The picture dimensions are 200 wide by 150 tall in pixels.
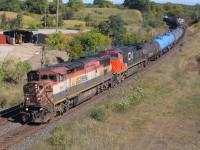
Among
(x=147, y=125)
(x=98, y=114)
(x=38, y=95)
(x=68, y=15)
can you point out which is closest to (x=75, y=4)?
(x=68, y=15)

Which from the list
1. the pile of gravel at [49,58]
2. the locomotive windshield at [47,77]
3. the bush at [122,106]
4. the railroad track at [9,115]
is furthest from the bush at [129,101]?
the pile of gravel at [49,58]

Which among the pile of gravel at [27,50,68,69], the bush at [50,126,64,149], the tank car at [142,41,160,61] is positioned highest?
the tank car at [142,41,160,61]

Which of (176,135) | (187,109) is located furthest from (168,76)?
(176,135)

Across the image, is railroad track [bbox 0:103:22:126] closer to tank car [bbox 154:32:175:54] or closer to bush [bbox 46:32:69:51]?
bush [bbox 46:32:69:51]

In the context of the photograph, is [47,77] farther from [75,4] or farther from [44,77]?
[75,4]

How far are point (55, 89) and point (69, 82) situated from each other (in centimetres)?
209

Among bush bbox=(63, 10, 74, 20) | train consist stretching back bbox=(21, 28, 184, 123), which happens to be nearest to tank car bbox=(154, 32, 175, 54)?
train consist stretching back bbox=(21, 28, 184, 123)

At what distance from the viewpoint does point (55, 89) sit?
73.5 feet

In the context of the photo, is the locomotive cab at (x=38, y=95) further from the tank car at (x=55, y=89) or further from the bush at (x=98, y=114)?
the bush at (x=98, y=114)

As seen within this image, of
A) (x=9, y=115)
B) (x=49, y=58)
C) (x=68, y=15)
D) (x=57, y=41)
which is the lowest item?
(x=9, y=115)

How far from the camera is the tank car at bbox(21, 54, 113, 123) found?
861 inches

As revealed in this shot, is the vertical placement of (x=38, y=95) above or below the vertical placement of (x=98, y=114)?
above

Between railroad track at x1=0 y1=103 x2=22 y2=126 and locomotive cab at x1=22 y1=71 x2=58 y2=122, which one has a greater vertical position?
locomotive cab at x1=22 y1=71 x2=58 y2=122

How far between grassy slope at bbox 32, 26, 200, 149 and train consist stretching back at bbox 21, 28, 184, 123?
1722 millimetres
